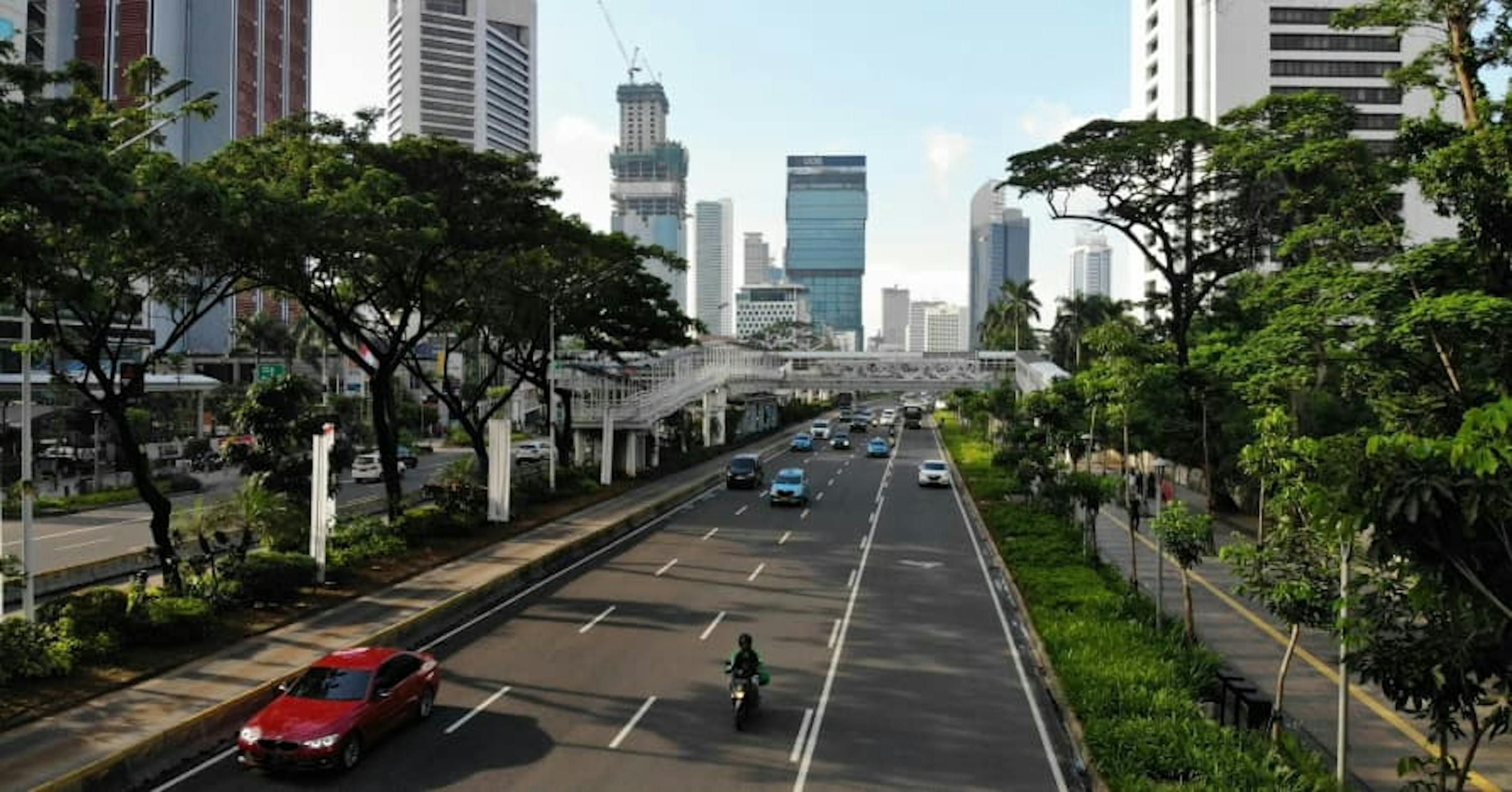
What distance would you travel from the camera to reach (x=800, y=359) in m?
100

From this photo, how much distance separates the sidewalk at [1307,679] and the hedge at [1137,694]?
1.05 m

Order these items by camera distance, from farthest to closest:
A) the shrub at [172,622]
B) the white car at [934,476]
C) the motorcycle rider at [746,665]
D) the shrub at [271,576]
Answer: the white car at [934,476] < the shrub at [271,576] < the shrub at [172,622] < the motorcycle rider at [746,665]

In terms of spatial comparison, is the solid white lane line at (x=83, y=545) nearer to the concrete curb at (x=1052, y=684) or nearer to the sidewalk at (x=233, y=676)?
the sidewalk at (x=233, y=676)

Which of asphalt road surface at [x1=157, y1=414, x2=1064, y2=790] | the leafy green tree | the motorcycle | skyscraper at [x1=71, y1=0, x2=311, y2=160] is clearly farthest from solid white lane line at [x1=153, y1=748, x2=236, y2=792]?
skyscraper at [x1=71, y1=0, x2=311, y2=160]

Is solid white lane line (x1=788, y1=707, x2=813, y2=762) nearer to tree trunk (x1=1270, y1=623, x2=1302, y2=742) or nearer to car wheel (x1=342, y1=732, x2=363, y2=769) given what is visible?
car wheel (x1=342, y1=732, x2=363, y2=769)

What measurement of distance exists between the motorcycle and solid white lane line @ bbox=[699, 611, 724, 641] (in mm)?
5138

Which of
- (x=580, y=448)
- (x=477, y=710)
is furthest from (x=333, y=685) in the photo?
(x=580, y=448)

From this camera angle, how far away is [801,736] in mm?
14719

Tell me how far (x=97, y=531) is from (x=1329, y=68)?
92270 millimetres

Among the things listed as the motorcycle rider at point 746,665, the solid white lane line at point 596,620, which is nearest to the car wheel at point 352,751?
the motorcycle rider at point 746,665

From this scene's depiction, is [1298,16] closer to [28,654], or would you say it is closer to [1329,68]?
[1329,68]

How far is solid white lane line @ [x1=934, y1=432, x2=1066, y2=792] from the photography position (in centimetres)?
1364

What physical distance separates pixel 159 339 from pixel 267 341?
437 inches

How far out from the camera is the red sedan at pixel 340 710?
12.8m
